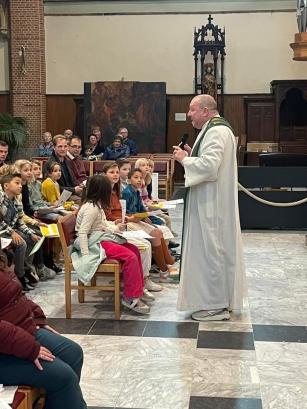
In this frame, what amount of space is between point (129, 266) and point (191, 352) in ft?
3.44

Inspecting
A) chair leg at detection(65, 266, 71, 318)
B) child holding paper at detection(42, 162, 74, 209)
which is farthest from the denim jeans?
child holding paper at detection(42, 162, 74, 209)

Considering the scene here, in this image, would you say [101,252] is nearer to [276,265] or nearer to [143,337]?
[143,337]

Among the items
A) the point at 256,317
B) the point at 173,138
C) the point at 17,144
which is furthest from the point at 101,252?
the point at 173,138

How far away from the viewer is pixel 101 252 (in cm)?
551

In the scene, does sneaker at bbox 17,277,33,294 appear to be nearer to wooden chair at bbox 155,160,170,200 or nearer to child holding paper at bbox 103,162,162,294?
child holding paper at bbox 103,162,162,294

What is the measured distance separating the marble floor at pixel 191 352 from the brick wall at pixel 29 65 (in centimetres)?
1217

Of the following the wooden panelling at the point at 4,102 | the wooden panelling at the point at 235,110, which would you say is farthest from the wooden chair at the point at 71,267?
the wooden panelling at the point at 4,102

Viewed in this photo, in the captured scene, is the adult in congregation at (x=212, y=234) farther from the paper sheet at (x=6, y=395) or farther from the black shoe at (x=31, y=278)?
the paper sheet at (x=6, y=395)

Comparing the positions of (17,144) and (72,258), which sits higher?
(17,144)

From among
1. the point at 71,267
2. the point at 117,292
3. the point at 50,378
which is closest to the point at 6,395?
the point at 50,378

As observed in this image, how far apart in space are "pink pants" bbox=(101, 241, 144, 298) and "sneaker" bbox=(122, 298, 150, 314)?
0.09 meters

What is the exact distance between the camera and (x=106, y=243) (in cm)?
563

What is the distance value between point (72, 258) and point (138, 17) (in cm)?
1421

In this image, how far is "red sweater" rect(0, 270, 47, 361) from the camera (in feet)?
9.23
